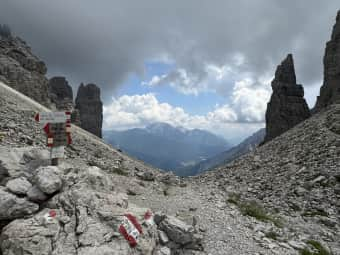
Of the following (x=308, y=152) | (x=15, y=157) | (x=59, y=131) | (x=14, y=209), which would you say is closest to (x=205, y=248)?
(x=14, y=209)

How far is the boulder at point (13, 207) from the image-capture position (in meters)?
9.09

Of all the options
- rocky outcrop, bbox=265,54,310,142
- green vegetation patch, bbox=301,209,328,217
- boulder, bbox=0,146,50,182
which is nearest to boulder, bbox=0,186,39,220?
boulder, bbox=0,146,50,182

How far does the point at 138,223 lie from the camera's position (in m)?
9.71

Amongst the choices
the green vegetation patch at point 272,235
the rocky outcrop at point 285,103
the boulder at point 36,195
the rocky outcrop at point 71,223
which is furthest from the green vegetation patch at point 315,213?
the rocky outcrop at point 285,103

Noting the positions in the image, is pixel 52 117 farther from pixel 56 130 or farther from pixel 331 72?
pixel 331 72

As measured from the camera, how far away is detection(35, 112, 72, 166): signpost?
1298cm

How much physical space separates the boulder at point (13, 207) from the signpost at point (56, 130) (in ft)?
12.5

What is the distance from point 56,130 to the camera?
44.3ft

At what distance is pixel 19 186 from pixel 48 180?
1187 millimetres

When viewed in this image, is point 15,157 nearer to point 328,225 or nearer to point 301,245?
point 301,245

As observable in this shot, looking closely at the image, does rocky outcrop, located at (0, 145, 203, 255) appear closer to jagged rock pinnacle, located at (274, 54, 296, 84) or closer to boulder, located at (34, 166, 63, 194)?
boulder, located at (34, 166, 63, 194)

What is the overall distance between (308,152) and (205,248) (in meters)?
26.3

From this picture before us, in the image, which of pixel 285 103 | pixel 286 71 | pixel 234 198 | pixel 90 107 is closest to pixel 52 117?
pixel 234 198

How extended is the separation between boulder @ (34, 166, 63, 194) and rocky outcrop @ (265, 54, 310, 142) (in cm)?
8302
